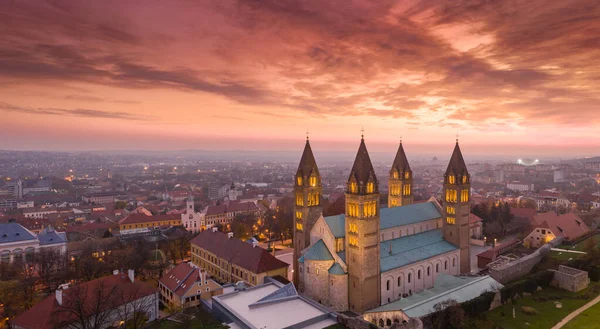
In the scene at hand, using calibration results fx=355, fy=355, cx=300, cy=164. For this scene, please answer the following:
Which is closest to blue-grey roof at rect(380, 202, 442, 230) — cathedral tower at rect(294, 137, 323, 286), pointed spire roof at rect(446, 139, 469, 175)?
pointed spire roof at rect(446, 139, 469, 175)

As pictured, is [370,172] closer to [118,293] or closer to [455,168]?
[455,168]

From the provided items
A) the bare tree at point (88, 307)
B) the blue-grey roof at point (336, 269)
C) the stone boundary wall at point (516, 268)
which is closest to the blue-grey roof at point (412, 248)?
the blue-grey roof at point (336, 269)

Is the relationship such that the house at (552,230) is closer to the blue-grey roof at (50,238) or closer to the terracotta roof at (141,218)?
the terracotta roof at (141,218)

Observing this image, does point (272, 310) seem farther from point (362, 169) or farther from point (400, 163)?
point (400, 163)

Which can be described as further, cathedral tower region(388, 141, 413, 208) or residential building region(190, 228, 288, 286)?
cathedral tower region(388, 141, 413, 208)

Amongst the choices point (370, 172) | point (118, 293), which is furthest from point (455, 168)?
point (118, 293)

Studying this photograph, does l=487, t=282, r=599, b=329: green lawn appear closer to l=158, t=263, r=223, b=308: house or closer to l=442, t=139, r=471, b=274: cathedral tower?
l=442, t=139, r=471, b=274: cathedral tower

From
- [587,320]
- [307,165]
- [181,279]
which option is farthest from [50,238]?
[587,320]
